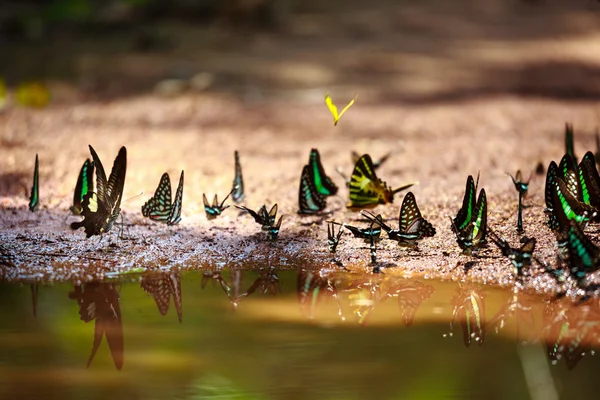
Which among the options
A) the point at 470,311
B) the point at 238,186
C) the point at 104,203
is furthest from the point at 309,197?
the point at 470,311

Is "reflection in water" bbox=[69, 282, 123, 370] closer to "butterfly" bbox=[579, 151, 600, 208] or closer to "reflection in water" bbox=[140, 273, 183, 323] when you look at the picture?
"reflection in water" bbox=[140, 273, 183, 323]

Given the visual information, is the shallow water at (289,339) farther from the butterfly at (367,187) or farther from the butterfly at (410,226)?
the butterfly at (367,187)

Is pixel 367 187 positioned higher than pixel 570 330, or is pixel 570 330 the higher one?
pixel 367 187

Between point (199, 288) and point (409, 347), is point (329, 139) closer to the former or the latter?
point (199, 288)

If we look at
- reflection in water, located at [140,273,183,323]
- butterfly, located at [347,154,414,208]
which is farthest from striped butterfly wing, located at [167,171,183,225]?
butterfly, located at [347,154,414,208]

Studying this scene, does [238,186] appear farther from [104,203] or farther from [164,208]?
[104,203]
